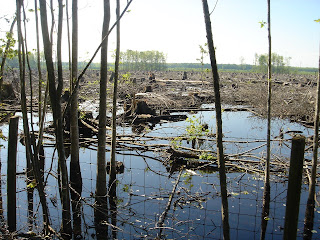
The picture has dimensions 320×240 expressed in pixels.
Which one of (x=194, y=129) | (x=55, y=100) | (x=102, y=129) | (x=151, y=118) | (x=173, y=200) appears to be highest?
(x=55, y=100)

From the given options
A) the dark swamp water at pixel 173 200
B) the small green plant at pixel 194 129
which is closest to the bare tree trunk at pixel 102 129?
the dark swamp water at pixel 173 200

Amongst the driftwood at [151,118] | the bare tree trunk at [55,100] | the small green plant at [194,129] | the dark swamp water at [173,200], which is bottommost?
the dark swamp water at [173,200]

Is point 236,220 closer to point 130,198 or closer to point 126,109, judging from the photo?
point 130,198

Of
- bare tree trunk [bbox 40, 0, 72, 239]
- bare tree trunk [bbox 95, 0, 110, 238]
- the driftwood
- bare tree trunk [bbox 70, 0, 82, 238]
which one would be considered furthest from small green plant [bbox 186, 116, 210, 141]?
the driftwood

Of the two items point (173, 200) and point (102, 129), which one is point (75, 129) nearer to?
point (102, 129)

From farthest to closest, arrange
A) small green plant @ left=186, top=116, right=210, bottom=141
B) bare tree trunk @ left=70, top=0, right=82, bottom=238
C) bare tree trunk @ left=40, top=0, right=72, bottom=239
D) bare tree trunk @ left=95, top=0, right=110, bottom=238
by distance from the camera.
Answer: small green plant @ left=186, top=116, right=210, bottom=141, bare tree trunk @ left=70, top=0, right=82, bottom=238, bare tree trunk @ left=95, top=0, right=110, bottom=238, bare tree trunk @ left=40, top=0, right=72, bottom=239

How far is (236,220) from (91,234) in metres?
2.44

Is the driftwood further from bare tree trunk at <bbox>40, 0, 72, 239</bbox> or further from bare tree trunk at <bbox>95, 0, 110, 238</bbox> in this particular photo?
bare tree trunk at <bbox>40, 0, 72, 239</bbox>

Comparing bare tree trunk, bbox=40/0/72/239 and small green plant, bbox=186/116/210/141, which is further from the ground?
bare tree trunk, bbox=40/0/72/239

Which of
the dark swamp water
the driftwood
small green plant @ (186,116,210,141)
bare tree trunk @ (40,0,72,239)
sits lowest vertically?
the dark swamp water

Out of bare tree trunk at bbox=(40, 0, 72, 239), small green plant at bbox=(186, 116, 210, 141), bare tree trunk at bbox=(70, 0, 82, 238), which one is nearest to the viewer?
bare tree trunk at bbox=(40, 0, 72, 239)

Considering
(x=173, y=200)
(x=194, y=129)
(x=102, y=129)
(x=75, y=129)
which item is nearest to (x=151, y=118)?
(x=194, y=129)

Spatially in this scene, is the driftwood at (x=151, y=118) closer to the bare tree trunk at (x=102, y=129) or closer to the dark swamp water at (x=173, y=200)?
the dark swamp water at (x=173, y=200)

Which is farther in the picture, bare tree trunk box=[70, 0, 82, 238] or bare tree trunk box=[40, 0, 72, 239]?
bare tree trunk box=[70, 0, 82, 238]
